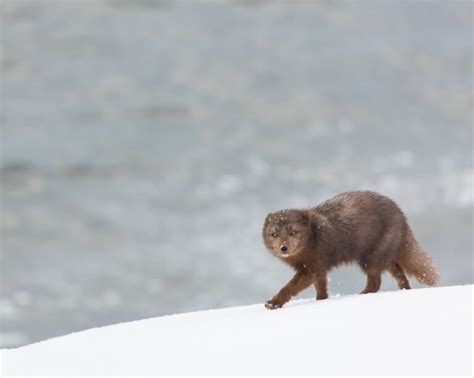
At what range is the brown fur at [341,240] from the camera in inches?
384

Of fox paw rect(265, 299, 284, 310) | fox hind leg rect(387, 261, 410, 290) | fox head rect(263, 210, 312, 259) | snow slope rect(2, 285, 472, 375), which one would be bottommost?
snow slope rect(2, 285, 472, 375)

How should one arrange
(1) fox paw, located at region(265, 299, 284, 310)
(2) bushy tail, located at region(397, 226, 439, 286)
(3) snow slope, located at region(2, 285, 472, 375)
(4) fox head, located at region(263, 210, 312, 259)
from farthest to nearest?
(2) bushy tail, located at region(397, 226, 439, 286), (4) fox head, located at region(263, 210, 312, 259), (1) fox paw, located at region(265, 299, 284, 310), (3) snow slope, located at region(2, 285, 472, 375)

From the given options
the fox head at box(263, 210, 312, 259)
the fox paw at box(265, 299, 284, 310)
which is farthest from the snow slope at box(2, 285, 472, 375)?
the fox head at box(263, 210, 312, 259)

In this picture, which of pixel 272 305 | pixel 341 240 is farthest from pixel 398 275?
pixel 272 305

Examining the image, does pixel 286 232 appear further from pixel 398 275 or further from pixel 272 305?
pixel 398 275

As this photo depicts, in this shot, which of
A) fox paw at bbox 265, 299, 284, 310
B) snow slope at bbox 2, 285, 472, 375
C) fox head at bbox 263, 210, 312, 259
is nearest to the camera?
snow slope at bbox 2, 285, 472, 375

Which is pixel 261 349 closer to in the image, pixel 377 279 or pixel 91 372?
pixel 91 372

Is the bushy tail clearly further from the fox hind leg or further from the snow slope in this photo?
the snow slope

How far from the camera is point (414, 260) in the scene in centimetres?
1048

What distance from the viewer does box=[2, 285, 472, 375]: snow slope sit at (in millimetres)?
7125

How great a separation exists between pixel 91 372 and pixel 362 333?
1.82m

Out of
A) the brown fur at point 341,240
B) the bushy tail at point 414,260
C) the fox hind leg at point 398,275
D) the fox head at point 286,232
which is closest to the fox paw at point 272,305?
the brown fur at point 341,240

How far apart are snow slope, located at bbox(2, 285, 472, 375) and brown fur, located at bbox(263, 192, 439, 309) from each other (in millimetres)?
583

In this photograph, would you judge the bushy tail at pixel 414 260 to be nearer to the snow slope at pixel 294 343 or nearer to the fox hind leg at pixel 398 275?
the fox hind leg at pixel 398 275
